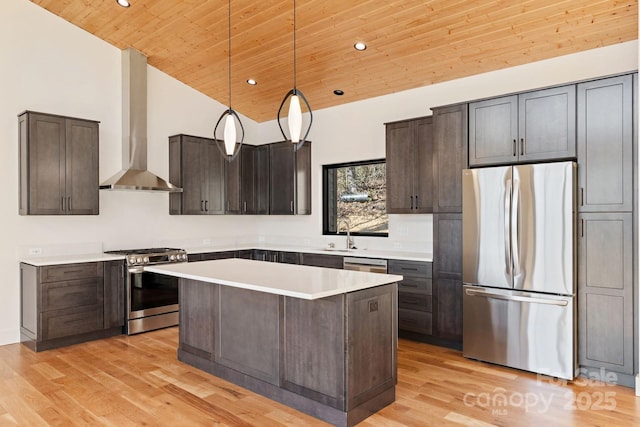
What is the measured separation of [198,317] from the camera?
12.6ft

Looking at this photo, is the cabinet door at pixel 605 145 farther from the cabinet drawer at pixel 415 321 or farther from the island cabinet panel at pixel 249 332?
the island cabinet panel at pixel 249 332

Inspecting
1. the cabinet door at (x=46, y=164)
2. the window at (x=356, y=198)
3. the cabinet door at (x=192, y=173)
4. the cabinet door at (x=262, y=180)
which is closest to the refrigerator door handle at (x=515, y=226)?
the window at (x=356, y=198)

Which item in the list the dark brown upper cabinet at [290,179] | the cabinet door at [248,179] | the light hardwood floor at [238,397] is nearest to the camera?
the light hardwood floor at [238,397]

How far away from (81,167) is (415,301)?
4.01 meters

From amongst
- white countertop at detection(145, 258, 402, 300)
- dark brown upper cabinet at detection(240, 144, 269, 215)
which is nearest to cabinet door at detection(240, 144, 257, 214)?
dark brown upper cabinet at detection(240, 144, 269, 215)

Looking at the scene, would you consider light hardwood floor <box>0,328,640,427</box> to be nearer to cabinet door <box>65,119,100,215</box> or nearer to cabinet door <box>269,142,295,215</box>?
cabinet door <box>65,119,100,215</box>

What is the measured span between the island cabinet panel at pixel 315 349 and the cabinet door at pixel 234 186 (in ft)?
11.7

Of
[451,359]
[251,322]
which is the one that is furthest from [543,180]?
[251,322]

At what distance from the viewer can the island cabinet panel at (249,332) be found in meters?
3.21

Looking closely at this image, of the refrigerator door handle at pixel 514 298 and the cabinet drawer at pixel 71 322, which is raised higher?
the refrigerator door handle at pixel 514 298

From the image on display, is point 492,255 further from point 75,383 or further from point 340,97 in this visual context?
point 75,383

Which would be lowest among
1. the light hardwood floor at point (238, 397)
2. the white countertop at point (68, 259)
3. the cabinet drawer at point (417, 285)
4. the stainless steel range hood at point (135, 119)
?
the light hardwood floor at point (238, 397)

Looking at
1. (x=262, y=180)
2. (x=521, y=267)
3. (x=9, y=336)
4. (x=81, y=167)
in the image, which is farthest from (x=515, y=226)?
(x=9, y=336)

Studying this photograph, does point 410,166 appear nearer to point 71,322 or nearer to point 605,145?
point 605,145
